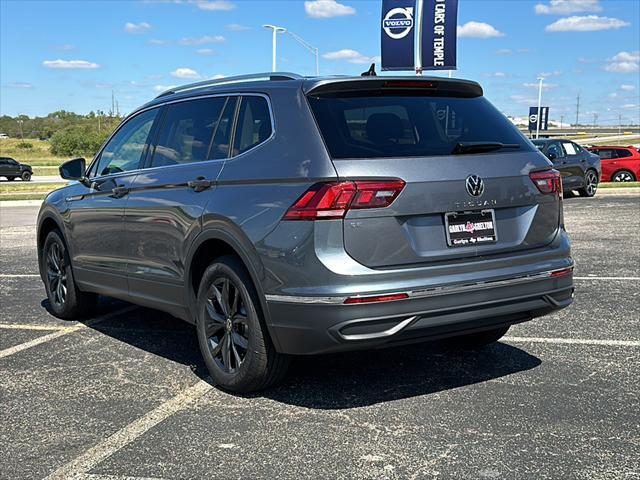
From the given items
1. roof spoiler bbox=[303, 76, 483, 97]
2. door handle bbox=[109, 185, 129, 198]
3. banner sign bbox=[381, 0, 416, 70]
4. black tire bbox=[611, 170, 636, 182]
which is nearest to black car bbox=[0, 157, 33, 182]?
banner sign bbox=[381, 0, 416, 70]

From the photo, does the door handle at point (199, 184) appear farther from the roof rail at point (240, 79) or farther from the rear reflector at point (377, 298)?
the rear reflector at point (377, 298)

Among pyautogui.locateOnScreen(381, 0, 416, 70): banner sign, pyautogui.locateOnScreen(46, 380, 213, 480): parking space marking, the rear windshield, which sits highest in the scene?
pyautogui.locateOnScreen(381, 0, 416, 70): banner sign

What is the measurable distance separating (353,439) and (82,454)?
4.35 ft

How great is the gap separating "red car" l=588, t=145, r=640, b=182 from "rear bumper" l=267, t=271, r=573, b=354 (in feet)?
79.5

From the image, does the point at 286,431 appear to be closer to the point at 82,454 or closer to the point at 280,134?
the point at 82,454

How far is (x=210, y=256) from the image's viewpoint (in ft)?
15.2

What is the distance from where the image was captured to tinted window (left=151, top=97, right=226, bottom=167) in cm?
485

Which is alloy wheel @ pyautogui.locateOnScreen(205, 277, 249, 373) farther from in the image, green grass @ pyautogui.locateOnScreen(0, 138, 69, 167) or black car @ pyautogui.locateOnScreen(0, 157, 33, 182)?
green grass @ pyautogui.locateOnScreen(0, 138, 69, 167)

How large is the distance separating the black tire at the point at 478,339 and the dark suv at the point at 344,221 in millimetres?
860

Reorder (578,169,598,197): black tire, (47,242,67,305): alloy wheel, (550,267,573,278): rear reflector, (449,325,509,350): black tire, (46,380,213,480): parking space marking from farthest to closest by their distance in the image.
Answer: (578,169,598,197): black tire < (47,242,67,305): alloy wheel < (449,325,509,350): black tire < (550,267,573,278): rear reflector < (46,380,213,480): parking space marking

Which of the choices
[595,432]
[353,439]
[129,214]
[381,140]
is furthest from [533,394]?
[129,214]

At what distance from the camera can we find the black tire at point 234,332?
13.7 ft

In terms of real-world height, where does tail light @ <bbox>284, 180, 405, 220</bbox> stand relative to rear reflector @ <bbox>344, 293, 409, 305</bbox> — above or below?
above

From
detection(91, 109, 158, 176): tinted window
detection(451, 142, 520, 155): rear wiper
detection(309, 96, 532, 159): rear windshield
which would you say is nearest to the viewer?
detection(309, 96, 532, 159): rear windshield
